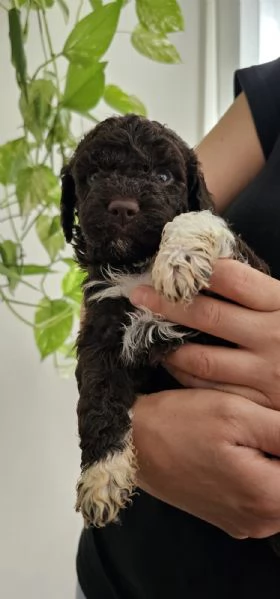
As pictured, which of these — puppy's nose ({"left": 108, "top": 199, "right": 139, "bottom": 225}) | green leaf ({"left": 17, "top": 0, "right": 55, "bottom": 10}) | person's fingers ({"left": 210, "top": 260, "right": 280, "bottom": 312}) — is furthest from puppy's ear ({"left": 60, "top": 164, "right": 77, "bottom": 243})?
green leaf ({"left": 17, "top": 0, "right": 55, "bottom": 10})

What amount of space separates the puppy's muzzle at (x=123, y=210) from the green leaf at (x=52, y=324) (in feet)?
2.73

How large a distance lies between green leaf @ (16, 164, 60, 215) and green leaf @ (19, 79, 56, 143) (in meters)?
0.09

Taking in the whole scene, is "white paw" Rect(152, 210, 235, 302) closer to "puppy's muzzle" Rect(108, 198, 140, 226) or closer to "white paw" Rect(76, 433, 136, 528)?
"puppy's muzzle" Rect(108, 198, 140, 226)

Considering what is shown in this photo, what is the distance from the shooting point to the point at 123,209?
930 millimetres

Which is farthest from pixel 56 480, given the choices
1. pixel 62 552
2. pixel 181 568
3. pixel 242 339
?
pixel 242 339

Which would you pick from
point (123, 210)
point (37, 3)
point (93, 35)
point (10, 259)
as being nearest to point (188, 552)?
point (123, 210)

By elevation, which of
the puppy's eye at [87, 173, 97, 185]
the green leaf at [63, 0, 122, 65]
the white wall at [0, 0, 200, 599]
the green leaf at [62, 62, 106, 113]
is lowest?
the white wall at [0, 0, 200, 599]

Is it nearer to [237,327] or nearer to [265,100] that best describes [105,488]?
[237,327]

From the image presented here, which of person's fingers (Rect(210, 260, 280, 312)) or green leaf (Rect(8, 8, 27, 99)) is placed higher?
green leaf (Rect(8, 8, 27, 99))

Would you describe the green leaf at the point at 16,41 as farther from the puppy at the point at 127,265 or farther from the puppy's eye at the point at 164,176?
the puppy's eye at the point at 164,176

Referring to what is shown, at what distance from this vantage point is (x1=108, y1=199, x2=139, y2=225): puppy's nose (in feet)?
3.04

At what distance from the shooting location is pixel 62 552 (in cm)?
238

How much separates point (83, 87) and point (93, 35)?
133mm

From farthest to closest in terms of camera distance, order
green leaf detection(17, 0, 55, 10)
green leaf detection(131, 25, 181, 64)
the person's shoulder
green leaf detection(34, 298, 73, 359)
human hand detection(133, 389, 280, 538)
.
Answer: green leaf detection(34, 298, 73, 359), green leaf detection(131, 25, 181, 64), green leaf detection(17, 0, 55, 10), the person's shoulder, human hand detection(133, 389, 280, 538)
